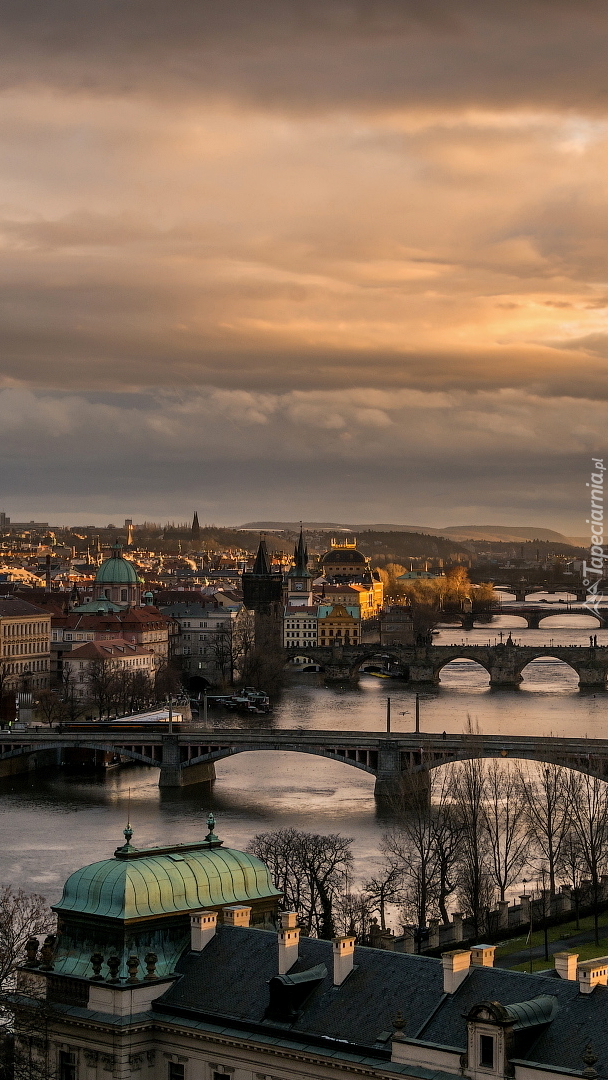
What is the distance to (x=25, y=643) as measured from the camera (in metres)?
103

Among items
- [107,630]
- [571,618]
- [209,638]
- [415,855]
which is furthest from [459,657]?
[571,618]

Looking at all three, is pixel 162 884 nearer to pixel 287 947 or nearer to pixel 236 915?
pixel 236 915

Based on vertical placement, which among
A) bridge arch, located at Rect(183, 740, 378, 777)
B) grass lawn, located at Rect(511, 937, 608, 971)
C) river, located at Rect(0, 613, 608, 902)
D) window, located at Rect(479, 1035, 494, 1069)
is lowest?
grass lawn, located at Rect(511, 937, 608, 971)

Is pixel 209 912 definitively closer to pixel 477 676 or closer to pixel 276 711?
pixel 276 711

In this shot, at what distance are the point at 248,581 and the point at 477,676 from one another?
2543 centimetres

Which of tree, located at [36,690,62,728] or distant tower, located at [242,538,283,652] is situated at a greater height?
distant tower, located at [242,538,283,652]

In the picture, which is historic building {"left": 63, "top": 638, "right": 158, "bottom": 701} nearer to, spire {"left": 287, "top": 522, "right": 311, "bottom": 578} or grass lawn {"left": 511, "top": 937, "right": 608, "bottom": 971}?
grass lawn {"left": 511, "top": 937, "right": 608, "bottom": 971}

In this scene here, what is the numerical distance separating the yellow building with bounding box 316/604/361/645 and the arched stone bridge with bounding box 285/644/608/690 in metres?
20.8

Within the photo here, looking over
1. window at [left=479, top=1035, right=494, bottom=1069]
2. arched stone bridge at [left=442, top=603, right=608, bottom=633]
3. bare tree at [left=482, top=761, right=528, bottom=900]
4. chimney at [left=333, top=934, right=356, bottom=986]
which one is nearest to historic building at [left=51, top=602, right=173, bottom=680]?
bare tree at [left=482, top=761, right=528, bottom=900]

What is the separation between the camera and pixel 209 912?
23969mm

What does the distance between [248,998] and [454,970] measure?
9.51 feet

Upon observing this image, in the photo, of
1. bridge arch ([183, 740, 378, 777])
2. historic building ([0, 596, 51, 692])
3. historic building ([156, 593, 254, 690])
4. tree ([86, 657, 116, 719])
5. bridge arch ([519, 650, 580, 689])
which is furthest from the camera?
historic building ([156, 593, 254, 690])

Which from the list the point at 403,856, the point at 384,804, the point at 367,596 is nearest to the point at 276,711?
the point at 384,804

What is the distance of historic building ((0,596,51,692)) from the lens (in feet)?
326
